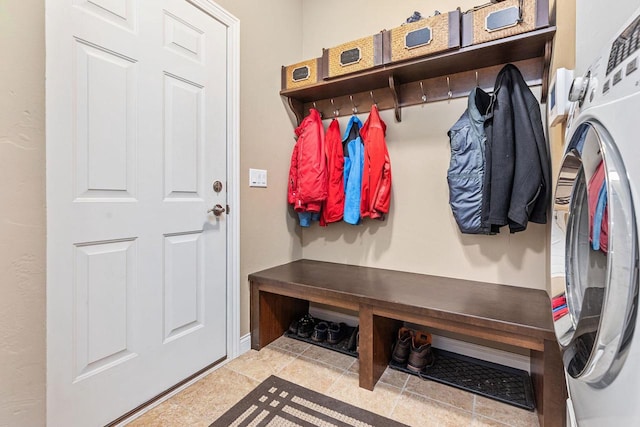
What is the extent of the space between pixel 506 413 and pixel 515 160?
1135mm

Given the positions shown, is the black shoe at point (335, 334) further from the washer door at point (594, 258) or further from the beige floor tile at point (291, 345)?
the washer door at point (594, 258)

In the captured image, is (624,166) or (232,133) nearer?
(624,166)

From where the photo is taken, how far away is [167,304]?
137 cm

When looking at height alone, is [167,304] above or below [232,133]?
below

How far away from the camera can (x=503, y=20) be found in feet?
4.46

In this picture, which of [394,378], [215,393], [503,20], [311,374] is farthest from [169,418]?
[503,20]

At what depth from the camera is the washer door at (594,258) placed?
0.44 meters

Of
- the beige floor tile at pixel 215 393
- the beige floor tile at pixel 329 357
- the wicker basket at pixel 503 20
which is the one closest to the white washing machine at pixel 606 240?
the wicker basket at pixel 503 20

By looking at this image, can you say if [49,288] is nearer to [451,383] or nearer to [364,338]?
[364,338]

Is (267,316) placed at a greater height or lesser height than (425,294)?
lesser

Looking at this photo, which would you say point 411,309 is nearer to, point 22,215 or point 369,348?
point 369,348

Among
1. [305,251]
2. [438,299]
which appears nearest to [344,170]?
[305,251]

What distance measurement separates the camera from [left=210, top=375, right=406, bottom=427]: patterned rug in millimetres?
1204

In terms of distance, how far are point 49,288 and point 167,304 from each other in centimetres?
46
